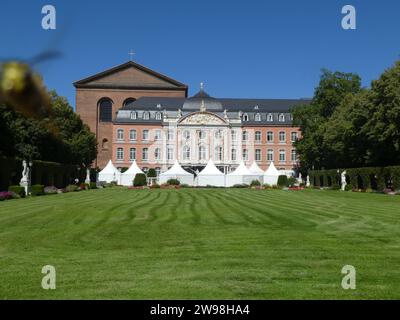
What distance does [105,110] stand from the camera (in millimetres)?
100188

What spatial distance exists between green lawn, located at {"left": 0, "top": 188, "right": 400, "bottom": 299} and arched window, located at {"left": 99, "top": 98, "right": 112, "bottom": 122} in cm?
8255

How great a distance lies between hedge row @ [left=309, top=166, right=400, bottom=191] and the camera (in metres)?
44.4

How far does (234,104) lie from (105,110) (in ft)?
86.3

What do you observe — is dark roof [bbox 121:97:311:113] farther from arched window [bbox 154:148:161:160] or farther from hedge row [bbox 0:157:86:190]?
hedge row [bbox 0:157:86:190]

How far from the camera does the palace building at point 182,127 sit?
90.3 meters

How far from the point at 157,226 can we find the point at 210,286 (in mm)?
8105

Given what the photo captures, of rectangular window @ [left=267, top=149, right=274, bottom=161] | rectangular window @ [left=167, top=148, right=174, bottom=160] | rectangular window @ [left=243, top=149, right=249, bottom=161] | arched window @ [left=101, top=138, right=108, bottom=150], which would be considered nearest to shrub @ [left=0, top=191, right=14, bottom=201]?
rectangular window @ [left=167, top=148, right=174, bottom=160]

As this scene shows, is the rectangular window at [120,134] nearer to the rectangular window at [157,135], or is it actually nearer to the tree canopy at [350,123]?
the rectangular window at [157,135]

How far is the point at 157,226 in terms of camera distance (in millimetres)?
16016

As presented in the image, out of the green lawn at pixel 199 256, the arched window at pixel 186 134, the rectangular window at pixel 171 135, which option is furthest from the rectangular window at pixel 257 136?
the green lawn at pixel 199 256

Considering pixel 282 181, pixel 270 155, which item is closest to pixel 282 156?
pixel 270 155

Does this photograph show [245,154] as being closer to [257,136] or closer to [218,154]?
[257,136]

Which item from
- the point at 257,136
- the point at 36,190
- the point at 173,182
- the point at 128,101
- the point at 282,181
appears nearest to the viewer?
the point at 36,190

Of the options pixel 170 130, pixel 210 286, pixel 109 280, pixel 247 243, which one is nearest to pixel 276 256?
pixel 247 243
